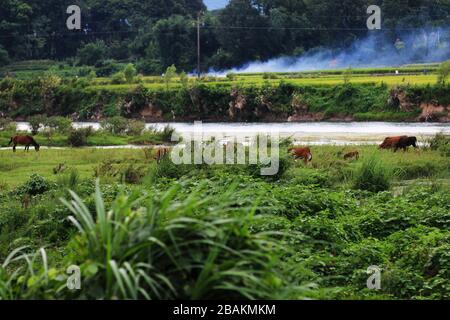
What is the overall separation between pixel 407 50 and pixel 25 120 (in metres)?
31.8

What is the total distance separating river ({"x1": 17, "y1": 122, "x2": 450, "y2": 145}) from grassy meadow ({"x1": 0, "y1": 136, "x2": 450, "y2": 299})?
9.65 m

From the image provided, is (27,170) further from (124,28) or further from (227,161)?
(124,28)

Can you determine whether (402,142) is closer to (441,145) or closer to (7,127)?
(441,145)

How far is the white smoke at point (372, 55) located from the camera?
6725cm

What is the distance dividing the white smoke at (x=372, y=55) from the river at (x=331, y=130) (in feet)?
74.0

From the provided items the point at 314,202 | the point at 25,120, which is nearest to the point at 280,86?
the point at 25,120

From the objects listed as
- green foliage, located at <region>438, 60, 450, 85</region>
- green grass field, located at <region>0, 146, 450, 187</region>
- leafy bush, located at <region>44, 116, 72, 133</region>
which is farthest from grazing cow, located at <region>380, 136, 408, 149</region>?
green foliage, located at <region>438, 60, 450, 85</region>

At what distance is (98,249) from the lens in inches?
208

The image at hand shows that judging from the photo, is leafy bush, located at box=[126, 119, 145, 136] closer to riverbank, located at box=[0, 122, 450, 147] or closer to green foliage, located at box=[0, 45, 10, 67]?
riverbank, located at box=[0, 122, 450, 147]

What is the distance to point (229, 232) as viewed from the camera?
17.7 feet

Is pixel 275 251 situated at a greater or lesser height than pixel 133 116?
greater

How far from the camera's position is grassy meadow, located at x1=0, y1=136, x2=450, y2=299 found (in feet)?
17.4

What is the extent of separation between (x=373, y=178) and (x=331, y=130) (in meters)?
23.2

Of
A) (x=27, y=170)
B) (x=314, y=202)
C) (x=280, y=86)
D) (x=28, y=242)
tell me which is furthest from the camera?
(x=280, y=86)
